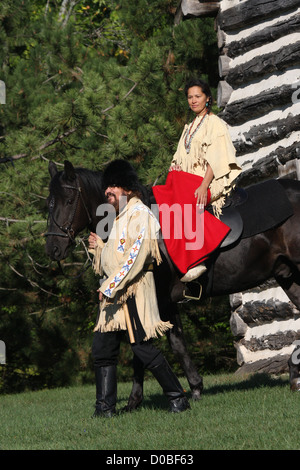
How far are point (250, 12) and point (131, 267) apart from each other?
18.7ft

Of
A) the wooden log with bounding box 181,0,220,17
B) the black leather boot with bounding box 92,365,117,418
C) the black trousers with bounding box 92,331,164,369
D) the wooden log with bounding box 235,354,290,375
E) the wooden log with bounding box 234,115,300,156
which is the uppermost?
the wooden log with bounding box 181,0,220,17

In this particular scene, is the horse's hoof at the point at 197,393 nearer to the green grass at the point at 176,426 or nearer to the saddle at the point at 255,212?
the green grass at the point at 176,426

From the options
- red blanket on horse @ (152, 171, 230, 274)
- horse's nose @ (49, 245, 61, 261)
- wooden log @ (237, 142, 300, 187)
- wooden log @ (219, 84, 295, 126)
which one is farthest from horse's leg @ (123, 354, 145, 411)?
wooden log @ (219, 84, 295, 126)

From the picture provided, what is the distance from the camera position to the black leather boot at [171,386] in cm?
599

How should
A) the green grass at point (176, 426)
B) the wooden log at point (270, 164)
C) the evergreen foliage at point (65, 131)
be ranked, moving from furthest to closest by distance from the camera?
the evergreen foliage at point (65, 131), the wooden log at point (270, 164), the green grass at point (176, 426)

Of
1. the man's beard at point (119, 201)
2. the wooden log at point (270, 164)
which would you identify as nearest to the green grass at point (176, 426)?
the man's beard at point (119, 201)

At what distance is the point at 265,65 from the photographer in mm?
9969

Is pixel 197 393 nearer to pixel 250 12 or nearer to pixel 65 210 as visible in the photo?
pixel 65 210

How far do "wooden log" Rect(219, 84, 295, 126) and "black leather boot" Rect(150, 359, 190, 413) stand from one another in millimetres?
4717

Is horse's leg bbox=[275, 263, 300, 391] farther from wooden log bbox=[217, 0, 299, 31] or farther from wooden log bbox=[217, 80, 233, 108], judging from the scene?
wooden log bbox=[217, 80, 233, 108]

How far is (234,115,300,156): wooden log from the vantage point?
9500 mm

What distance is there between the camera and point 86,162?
10.1 m

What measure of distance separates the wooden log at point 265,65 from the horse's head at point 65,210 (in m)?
4.24

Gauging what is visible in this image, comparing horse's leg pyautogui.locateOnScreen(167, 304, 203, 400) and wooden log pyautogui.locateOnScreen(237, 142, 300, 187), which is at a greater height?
wooden log pyautogui.locateOnScreen(237, 142, 300, 187)
